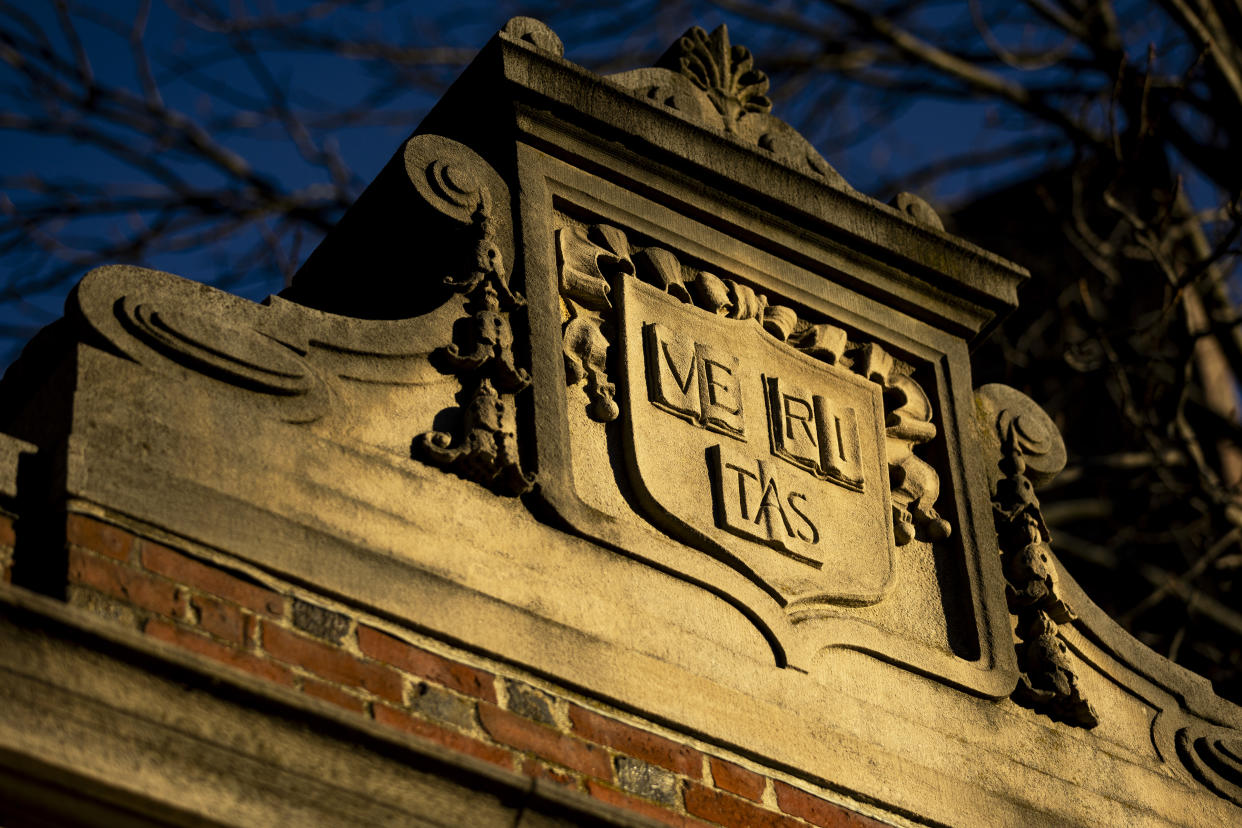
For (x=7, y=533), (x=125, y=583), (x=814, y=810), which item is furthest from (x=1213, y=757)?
(x=7, y=533)

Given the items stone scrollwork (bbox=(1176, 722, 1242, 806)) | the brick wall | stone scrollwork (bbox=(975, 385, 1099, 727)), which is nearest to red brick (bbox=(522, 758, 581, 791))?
the brick wall

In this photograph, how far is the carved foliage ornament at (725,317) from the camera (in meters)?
4.64

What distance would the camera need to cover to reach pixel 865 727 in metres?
4.50

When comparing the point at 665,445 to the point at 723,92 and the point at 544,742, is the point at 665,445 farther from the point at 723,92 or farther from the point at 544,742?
the point at 723,92

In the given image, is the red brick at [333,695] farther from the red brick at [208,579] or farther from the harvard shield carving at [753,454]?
the harvard shield carving at [753,454]

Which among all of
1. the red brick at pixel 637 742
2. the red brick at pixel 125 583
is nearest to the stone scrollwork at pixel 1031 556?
the red brick at pixel 637 742

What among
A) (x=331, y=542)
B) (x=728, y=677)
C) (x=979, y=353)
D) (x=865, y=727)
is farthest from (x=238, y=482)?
(x=979, y=353)

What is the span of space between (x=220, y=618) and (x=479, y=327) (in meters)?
1.04

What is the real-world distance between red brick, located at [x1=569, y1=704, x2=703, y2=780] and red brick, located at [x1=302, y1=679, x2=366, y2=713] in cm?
48

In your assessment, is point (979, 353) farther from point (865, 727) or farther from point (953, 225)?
point (865, 727)

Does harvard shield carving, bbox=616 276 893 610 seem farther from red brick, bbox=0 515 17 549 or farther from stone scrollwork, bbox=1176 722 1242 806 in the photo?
red brick, bbox=0 515 17 549

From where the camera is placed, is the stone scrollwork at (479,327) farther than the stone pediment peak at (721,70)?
No

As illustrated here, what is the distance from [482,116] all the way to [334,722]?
1889mm

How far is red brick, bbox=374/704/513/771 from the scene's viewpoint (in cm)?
377
